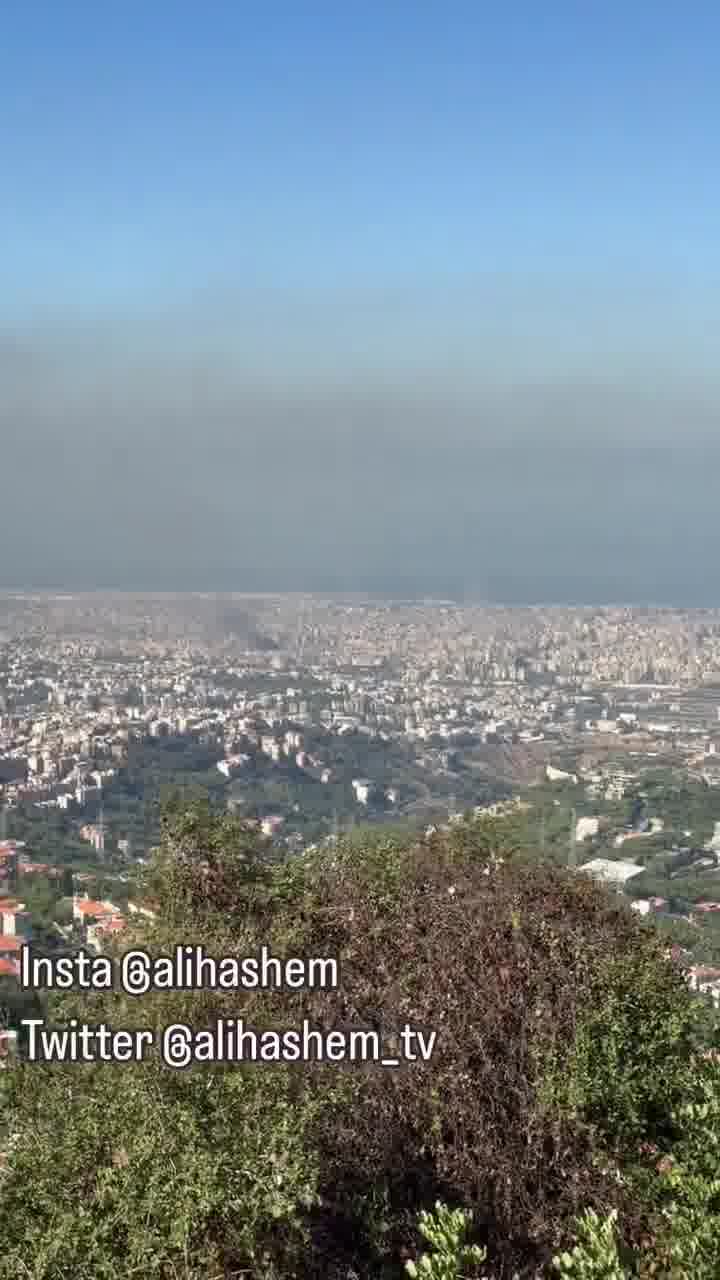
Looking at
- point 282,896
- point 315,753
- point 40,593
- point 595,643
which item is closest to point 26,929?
point 282,896

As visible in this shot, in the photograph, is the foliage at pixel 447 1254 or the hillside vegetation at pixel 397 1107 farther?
the hillside vegetation at pixel 397 1107

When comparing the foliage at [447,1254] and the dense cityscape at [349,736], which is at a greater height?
the foliage at [447,1254]

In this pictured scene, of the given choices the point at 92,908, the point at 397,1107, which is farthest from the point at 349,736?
the point at 397,1107

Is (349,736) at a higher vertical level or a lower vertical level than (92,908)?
lower

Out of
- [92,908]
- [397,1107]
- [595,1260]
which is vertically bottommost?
[92,908]

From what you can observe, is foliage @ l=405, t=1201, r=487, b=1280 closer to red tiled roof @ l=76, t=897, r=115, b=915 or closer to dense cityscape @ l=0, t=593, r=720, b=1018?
dense cityscape @ l=0, t=593, r=720, b=1018

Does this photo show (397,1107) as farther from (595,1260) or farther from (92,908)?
(92,908)

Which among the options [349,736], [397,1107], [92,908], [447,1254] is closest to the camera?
[447,1254]

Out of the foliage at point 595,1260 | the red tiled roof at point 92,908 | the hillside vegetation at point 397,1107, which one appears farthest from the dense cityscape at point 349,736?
the foliage at point 595,1260

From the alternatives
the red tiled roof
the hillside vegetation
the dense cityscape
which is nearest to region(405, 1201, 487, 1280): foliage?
the hillside vegetation

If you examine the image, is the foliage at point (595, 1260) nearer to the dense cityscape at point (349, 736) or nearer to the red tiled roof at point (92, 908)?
the dense cityscape at point (349, 736)
